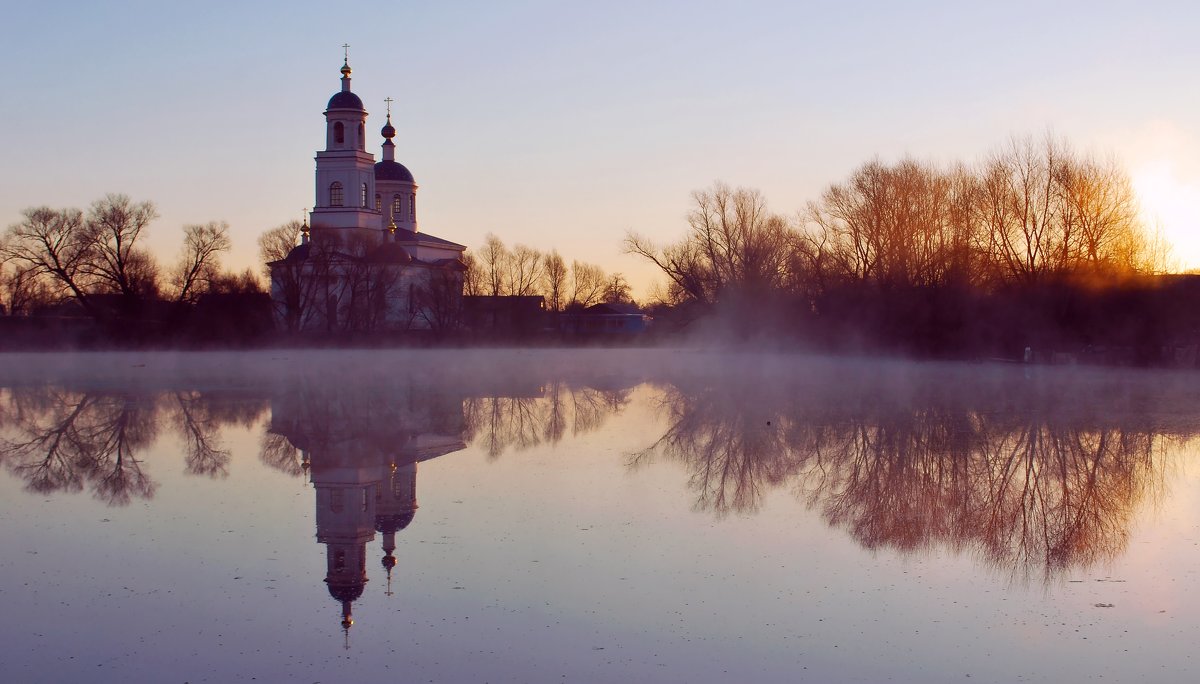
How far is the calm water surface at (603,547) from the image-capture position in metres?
6.15

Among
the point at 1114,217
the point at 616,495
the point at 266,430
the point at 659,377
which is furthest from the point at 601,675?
the point at 1114,217

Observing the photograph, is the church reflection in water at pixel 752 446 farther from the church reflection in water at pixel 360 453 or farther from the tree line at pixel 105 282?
the tree line at pixel 105 282

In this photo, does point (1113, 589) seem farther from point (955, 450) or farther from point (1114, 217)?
point (1114, 217)

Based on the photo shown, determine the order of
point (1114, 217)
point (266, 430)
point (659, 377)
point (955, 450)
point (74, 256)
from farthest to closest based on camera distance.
→ point (74, 256) < point (1114, 217) < point (659, 377) < point (266, 430) < point (955, 450)

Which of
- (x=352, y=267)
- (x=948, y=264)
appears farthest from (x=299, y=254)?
(x=948, y=264)

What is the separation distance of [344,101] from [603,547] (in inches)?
2250

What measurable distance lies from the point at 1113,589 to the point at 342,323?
181ft

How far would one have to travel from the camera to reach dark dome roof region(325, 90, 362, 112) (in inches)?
2420

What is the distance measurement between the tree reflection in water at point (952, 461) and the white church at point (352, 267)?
40.0 meters

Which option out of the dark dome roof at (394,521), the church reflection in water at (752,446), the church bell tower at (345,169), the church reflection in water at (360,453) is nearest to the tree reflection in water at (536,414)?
the church reflection in water at (752,446)

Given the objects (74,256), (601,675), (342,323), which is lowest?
(601,675)

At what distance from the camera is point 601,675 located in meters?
5.81

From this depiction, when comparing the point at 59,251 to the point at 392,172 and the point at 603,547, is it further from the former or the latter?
the point at 603,547

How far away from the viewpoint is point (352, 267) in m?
59.7
